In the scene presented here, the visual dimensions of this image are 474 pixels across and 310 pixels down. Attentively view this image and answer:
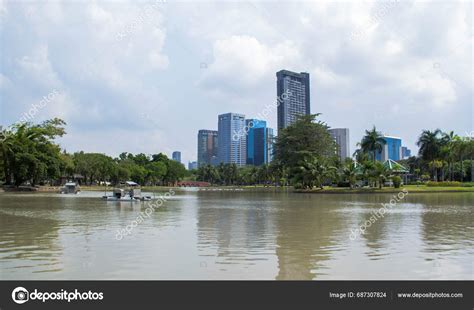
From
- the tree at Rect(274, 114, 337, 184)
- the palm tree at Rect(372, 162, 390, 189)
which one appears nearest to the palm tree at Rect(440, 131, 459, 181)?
the tree at Rect(274, 114, 337, 184)

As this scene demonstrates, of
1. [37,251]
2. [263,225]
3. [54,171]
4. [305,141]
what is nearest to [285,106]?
[305,141]

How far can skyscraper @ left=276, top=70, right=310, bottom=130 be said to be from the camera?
9162cm

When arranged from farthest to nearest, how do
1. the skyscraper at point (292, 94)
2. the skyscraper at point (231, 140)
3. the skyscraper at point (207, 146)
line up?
the skyscraper at point (207, 146)
the skyscraper at point (231, 140)
the skyscraper at point (292, 94)

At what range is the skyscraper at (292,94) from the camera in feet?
301

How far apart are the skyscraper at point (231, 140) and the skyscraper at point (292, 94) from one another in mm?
16955

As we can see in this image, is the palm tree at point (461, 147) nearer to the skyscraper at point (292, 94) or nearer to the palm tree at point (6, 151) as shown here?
the skyscraper at point (292, 94)

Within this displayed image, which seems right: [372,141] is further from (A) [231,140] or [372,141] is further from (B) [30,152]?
(A) [231,140]

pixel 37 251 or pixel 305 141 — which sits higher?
pixel 305 141

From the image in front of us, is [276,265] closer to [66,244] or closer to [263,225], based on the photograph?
[66,244]

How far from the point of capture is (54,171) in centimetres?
6825

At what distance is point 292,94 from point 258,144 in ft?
195

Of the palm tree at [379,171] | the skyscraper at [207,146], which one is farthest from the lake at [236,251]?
the skyscraper at [207,146]

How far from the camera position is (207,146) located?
18925 cm
